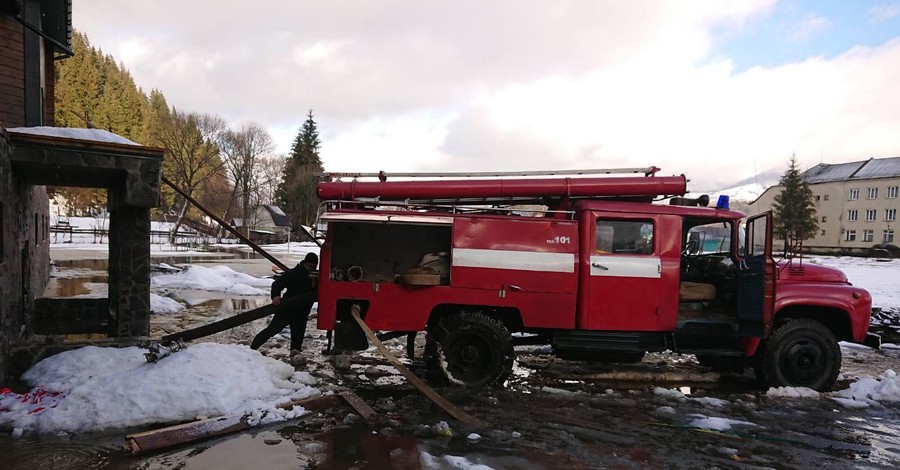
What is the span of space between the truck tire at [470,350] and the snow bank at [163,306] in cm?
778

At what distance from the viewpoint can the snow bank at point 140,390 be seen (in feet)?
17.1

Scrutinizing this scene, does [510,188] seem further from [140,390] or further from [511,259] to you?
[140,390]

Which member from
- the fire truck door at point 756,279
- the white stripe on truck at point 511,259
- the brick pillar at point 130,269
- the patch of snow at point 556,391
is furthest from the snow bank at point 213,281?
the fire truck door at point 756,279

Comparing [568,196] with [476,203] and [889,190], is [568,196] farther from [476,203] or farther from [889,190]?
[889,190]

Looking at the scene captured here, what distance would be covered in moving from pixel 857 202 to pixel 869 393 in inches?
3249

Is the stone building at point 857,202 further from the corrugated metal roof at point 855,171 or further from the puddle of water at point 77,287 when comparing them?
the puddle of water at point 77,287

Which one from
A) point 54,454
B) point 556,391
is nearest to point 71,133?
point 54,454

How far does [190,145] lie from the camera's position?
54219mm

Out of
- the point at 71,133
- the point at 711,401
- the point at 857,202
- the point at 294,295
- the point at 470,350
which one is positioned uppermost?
the point at 857,202

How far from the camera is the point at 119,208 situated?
24.9 ft

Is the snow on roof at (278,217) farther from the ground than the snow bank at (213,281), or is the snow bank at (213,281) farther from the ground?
the snow on roof at (278,217)

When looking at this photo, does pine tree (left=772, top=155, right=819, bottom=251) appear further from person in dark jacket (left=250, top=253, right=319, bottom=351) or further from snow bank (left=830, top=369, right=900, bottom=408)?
person in dark jacket (left=250, top=253, right=319, bottom=351)

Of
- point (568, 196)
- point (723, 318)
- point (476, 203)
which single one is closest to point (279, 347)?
point (476, 203)

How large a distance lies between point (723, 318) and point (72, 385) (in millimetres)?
7852
